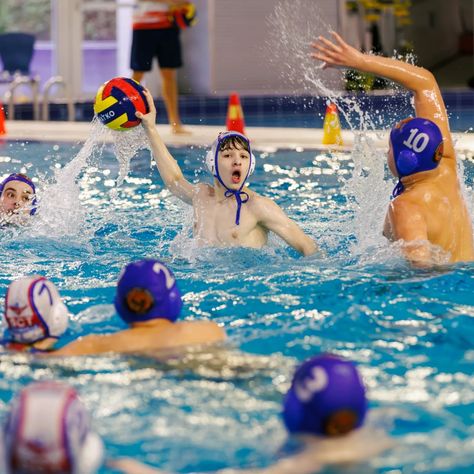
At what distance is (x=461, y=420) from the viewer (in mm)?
3041

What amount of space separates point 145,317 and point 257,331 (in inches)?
23.7

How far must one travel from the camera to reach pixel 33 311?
348cm

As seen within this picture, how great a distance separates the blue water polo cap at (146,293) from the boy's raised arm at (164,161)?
1.78m

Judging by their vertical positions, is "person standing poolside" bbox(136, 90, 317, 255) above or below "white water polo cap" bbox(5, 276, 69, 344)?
above

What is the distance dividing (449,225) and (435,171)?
0.26 meters

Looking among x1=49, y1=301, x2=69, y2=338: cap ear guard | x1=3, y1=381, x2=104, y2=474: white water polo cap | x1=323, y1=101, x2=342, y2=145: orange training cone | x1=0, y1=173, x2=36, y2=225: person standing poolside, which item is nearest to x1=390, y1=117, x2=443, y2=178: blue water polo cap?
x1=49, y1=301, x2=69, y2=338: cap ear guard

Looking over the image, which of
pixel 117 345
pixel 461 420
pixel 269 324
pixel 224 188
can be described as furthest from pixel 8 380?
pixel 224 188

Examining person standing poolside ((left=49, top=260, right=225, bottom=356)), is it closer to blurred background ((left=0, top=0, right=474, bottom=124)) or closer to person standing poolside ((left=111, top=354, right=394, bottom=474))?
person standing poolside ((left=111, top=354, right=394, bottom=474))

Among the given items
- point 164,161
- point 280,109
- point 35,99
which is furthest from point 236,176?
point 280,109

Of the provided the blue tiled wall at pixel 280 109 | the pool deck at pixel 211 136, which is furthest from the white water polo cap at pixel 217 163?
the blue tiled wall at pixel 280 109

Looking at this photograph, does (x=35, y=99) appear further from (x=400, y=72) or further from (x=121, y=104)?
(x=400, y=72)

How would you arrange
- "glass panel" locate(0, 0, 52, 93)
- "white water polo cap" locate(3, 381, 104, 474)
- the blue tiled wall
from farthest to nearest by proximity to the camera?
"glass panel" locate(0, 0, 52, 93)
the blue tiled wall
"white water polo cap" locate(3, 381, 104, 474)

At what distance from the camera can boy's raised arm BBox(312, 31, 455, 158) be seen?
4578 millimetres

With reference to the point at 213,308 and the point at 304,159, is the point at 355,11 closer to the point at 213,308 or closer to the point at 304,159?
the point at 304,159
